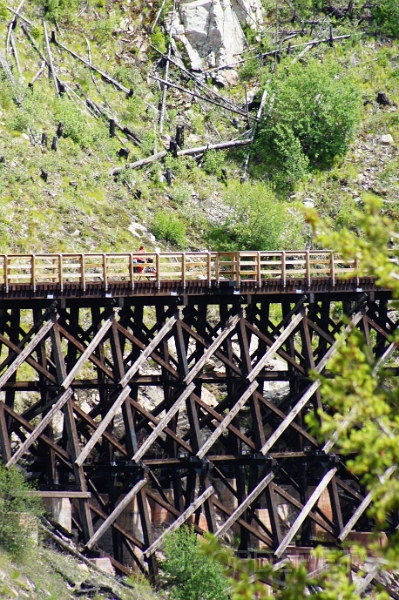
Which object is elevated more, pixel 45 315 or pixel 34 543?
pixel 45 315

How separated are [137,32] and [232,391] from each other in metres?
28.6

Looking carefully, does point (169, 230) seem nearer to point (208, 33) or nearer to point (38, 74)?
point (38, 74)

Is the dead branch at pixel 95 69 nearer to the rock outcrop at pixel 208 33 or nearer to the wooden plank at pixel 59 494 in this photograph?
the rock outcrop at pixel 208 33

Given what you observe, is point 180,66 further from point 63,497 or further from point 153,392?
point 63,497

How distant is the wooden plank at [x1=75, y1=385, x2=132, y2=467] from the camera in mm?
28328

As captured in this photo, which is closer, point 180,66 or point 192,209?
point 192,209

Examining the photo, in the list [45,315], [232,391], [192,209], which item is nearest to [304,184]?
[192,209]

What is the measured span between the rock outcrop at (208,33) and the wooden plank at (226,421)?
28.3 m

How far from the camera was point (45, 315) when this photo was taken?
29.0 meters

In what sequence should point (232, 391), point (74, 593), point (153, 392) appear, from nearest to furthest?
point (74, 593) → point (232, 391) → point (153, 392)

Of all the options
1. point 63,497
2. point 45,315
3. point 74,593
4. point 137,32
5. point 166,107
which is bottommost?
point 74,593

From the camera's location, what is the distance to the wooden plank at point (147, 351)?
95.0 feet

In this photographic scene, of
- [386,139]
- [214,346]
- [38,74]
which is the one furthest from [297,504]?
[386,139]

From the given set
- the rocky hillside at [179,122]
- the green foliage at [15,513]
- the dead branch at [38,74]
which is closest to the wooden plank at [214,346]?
the green foliage at [15,513]
